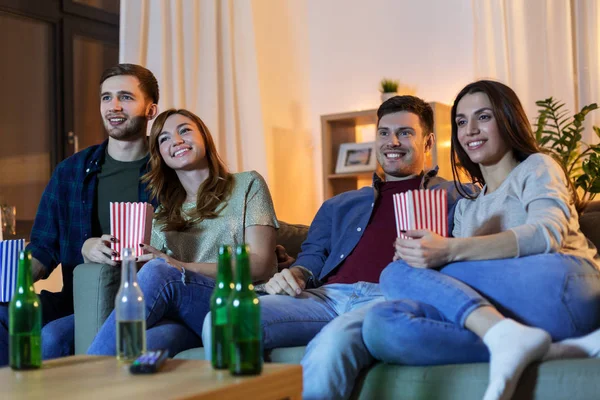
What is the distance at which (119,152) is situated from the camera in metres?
2.93

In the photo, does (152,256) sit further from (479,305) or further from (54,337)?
(479,305)

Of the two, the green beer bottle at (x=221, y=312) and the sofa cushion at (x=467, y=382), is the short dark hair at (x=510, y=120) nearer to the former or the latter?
the sofa cushion at (x=467, y=382)

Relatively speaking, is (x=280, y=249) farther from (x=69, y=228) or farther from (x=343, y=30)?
(x=343, y=30)

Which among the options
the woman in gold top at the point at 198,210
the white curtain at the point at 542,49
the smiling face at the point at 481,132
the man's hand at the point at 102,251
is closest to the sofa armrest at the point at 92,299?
the man's hand at the point at 102,251

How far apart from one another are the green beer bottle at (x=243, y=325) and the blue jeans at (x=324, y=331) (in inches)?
16.7

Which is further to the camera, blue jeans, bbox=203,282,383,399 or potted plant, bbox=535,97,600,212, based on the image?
potted plant, bbox=535,97,600,212

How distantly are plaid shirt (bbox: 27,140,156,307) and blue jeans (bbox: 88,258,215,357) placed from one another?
0.59 meters

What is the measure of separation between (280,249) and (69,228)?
759 mm

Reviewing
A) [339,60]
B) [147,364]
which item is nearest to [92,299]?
[147,364]

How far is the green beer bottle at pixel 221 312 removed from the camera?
1.46m

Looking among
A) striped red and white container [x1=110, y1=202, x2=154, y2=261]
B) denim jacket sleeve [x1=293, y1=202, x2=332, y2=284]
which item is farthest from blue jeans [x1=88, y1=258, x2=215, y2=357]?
denim jacket sleeve [x1=293, y1=202, x2=332, y2=284]

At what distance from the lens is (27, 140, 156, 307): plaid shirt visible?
2809mm

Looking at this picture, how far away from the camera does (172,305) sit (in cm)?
225

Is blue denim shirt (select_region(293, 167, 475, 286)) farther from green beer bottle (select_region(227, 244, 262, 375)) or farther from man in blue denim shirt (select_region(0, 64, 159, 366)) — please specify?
green beer bottle (select_region(227, 244, 262, 375))
